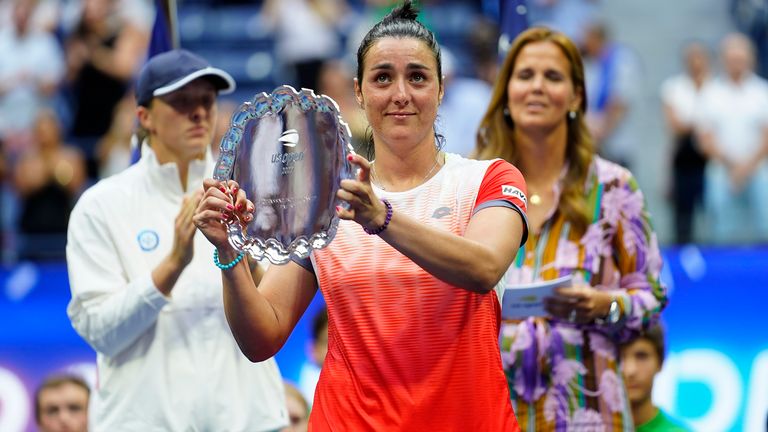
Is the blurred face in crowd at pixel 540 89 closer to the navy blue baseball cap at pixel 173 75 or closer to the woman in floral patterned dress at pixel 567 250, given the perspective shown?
the woman in floral patterned dress at pixel 567 250

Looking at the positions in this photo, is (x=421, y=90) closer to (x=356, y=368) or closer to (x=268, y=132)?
(x=268, y=132)

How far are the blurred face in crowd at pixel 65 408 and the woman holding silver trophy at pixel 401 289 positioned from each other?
302 centimetres

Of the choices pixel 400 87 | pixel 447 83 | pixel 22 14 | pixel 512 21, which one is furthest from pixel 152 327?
pixel 22 14

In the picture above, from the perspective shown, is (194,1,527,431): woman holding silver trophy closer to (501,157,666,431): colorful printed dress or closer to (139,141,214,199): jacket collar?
(501,157,666,431): colorful printed dress

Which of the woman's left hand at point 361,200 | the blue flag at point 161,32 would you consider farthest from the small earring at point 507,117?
the woman's left hand at point 361,200

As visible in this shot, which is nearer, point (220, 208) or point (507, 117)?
point (220, 208)

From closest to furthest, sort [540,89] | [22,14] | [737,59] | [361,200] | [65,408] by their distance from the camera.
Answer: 1. [361,200]
2. [540,89]
3. [65,408]
4. [737,59]
5. [22,14]

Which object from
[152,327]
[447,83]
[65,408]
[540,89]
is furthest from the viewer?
[447,83]

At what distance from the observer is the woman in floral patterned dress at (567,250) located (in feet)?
14.4

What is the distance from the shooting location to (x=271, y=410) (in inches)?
172

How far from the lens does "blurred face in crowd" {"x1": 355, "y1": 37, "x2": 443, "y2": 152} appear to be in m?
3.10

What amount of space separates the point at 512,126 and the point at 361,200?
6.94 ft

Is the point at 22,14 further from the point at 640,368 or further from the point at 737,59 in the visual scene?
the point at 640,368

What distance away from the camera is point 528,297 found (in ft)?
13.8
